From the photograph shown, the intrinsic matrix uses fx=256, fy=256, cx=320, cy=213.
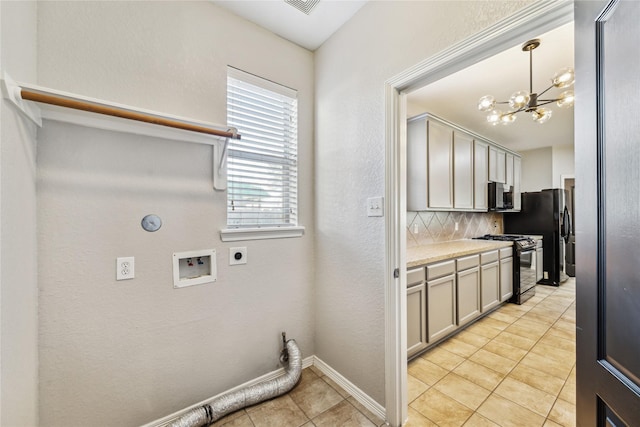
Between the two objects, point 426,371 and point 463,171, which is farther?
point 463,171

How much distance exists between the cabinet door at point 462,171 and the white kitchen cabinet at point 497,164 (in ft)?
2.10

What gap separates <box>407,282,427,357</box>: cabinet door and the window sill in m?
1.02

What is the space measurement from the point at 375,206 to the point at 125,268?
1.43 meters

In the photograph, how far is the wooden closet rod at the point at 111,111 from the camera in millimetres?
1010

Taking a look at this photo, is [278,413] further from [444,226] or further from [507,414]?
[444,226]

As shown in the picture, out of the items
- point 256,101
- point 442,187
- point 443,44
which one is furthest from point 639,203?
point 442,187

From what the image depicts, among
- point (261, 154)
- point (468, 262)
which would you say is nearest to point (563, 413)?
point (468, 262)

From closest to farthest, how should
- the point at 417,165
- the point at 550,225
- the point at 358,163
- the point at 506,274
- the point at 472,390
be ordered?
Answer: the point at 358,163 → the point at 472,390 → the point at 417,165 → the point at 506,274 → the point at 550,225

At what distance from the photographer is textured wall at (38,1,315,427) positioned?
122 cm

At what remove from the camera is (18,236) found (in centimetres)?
100

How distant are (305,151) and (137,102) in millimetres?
1098

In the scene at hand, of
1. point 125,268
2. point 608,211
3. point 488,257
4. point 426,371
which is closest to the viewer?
point 608,211

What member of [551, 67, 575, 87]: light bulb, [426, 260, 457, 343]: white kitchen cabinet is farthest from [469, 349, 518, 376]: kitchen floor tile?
[551, 67, 575, 87]: light bulb

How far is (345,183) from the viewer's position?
70.4 inches
